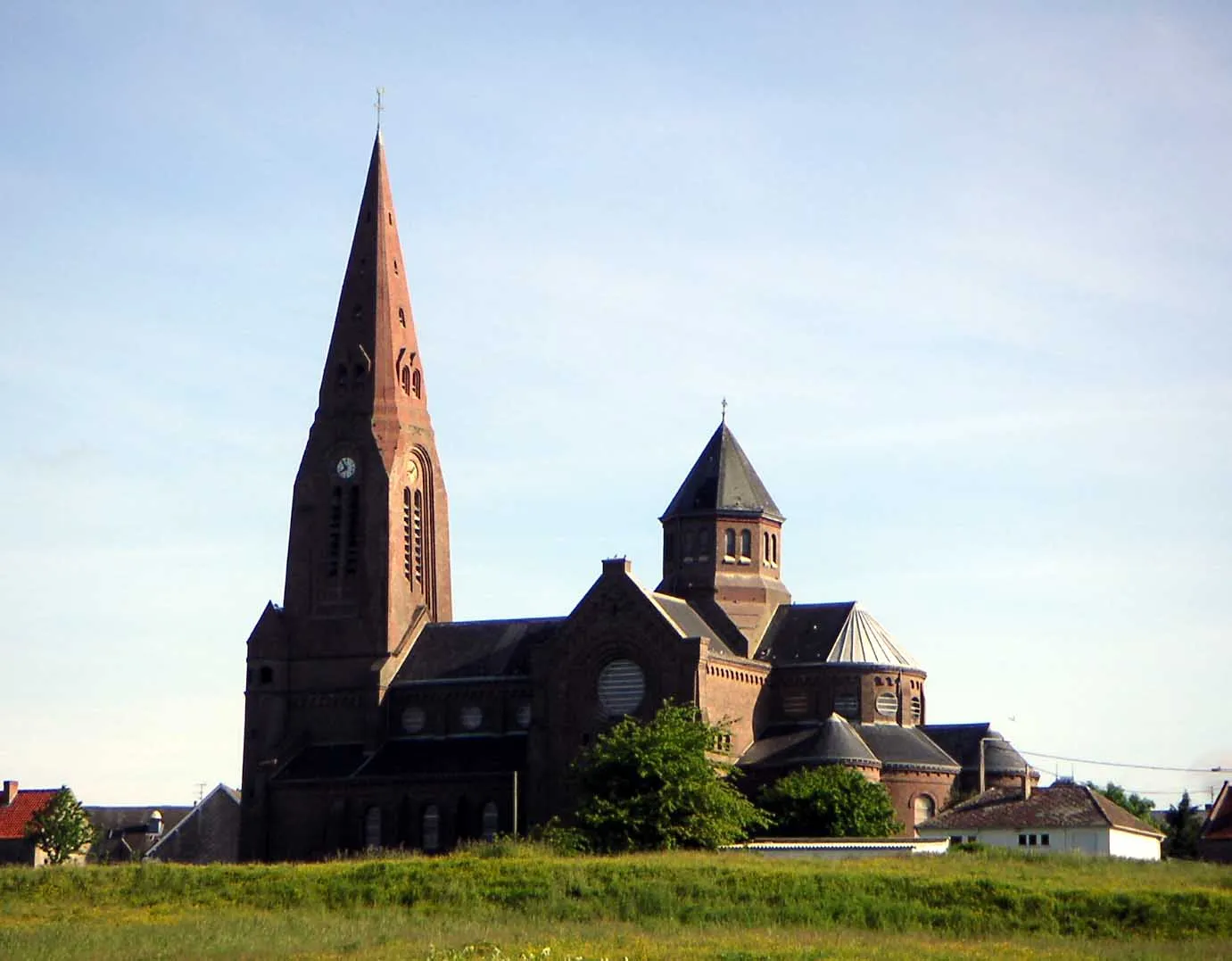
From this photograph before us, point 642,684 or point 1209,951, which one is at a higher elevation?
point 642,684

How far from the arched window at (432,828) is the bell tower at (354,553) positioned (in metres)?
4.32

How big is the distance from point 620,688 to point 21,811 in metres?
39.3

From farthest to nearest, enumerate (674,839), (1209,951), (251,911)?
(674,839), (251,911), (1209,951)

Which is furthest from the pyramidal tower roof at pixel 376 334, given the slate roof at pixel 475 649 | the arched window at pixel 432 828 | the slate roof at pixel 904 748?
the slate roof at pixel 904 748

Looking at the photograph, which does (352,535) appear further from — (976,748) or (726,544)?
(976,748)

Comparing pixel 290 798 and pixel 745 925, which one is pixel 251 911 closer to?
pixel 745 925

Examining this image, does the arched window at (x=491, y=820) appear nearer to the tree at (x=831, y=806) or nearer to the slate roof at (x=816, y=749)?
the slate roof at (x=816, y=749)

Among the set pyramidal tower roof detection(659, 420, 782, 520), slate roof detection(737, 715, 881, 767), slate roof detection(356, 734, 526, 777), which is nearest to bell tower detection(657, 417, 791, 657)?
pyramidal tower roof detection(659, 420, 782, 520)

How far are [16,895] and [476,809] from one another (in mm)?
25630

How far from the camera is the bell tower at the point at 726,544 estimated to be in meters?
91.1

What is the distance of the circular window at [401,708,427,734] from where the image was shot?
91562mm

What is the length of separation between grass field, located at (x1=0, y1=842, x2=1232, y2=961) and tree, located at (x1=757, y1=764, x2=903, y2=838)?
1127 cm

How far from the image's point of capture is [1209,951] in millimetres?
49156

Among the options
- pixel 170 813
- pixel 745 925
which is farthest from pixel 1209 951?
pixel 170 813
